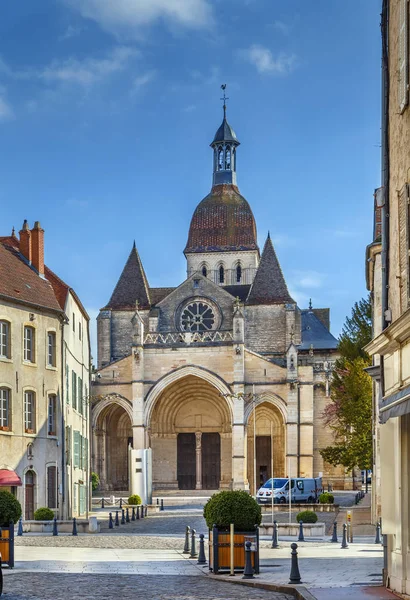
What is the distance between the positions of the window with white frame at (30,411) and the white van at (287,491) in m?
12.4

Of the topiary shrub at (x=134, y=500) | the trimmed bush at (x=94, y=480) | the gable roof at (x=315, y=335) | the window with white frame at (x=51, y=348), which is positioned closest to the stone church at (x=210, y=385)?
the gable roof at (x=315, y=335)

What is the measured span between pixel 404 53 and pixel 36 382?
26198 mm

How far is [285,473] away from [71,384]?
2367 centimetres

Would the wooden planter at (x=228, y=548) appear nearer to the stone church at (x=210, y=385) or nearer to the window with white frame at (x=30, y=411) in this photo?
the window with white frame at (x=30, y=411)

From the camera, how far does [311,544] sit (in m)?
25.9

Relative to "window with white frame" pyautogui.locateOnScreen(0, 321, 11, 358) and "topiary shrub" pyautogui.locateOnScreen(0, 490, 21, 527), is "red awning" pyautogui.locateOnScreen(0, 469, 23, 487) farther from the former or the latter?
"topiary shrub" pyautogui.locateOnScreen(0, 490, 21, 527)

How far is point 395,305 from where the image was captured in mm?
14336

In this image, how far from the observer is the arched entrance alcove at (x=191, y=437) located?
66.4 metres

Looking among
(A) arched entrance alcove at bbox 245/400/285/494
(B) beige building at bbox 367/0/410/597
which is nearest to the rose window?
(A) arched entrance alcove at bbox 245/400/285/494

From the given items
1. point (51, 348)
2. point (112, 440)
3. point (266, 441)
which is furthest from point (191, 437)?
point (51, 348)

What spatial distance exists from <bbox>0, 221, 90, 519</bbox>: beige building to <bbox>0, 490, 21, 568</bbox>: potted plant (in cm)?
1490

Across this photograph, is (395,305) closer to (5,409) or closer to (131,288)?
(5,409)

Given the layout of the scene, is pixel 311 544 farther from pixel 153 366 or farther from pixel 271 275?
pixel 271 275

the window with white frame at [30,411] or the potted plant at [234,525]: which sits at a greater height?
the window with white frame at [30,411]
